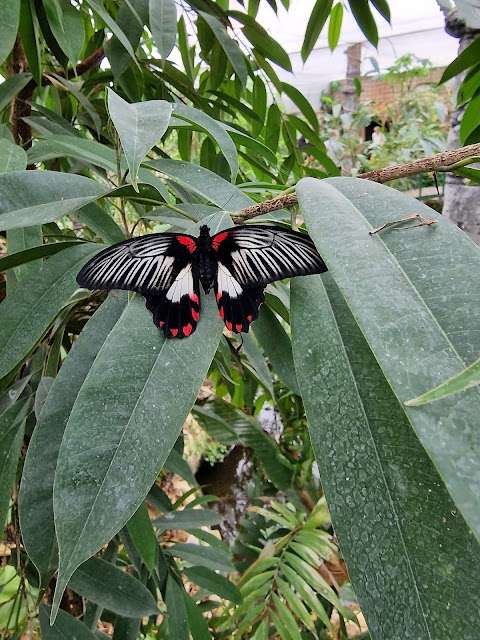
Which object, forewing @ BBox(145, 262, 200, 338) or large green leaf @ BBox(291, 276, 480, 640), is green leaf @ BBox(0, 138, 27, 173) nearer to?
forewing @ BBox(145, 262, 200, 338)

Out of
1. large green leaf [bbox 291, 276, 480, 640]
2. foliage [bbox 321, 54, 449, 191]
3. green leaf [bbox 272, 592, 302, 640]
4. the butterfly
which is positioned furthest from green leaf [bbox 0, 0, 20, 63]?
foliage [bbox 321, 54, 449, 191]

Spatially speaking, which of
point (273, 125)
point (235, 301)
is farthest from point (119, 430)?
point (273, 125)

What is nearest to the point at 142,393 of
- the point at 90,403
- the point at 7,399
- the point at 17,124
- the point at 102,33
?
the point at 90,403

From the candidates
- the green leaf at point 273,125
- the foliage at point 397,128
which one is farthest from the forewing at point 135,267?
A: the foliage at point 397,128

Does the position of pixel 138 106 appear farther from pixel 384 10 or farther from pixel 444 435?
pixel 384 10

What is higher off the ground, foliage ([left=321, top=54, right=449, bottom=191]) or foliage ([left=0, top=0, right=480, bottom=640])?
foliage ([left=0, top=0, right=480, bottom=640])

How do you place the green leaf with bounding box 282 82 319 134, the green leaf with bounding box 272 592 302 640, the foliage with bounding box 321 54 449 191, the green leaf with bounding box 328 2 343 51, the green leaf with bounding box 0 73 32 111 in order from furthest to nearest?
1. the foliage with bounding box 321 54 449 191
2. the green leaf with bounding box 328 2 343 51
3. the green leaf with bounding box 272 592 302 640
4. the green leaf with bounding box 282 82 319 134
5. the green leaf with bounding box 0 73 32 111

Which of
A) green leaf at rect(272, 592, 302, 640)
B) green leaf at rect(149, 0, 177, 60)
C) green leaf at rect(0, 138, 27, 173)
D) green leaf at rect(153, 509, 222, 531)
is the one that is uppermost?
green leaf at rect(149, 0, 177, 60)
